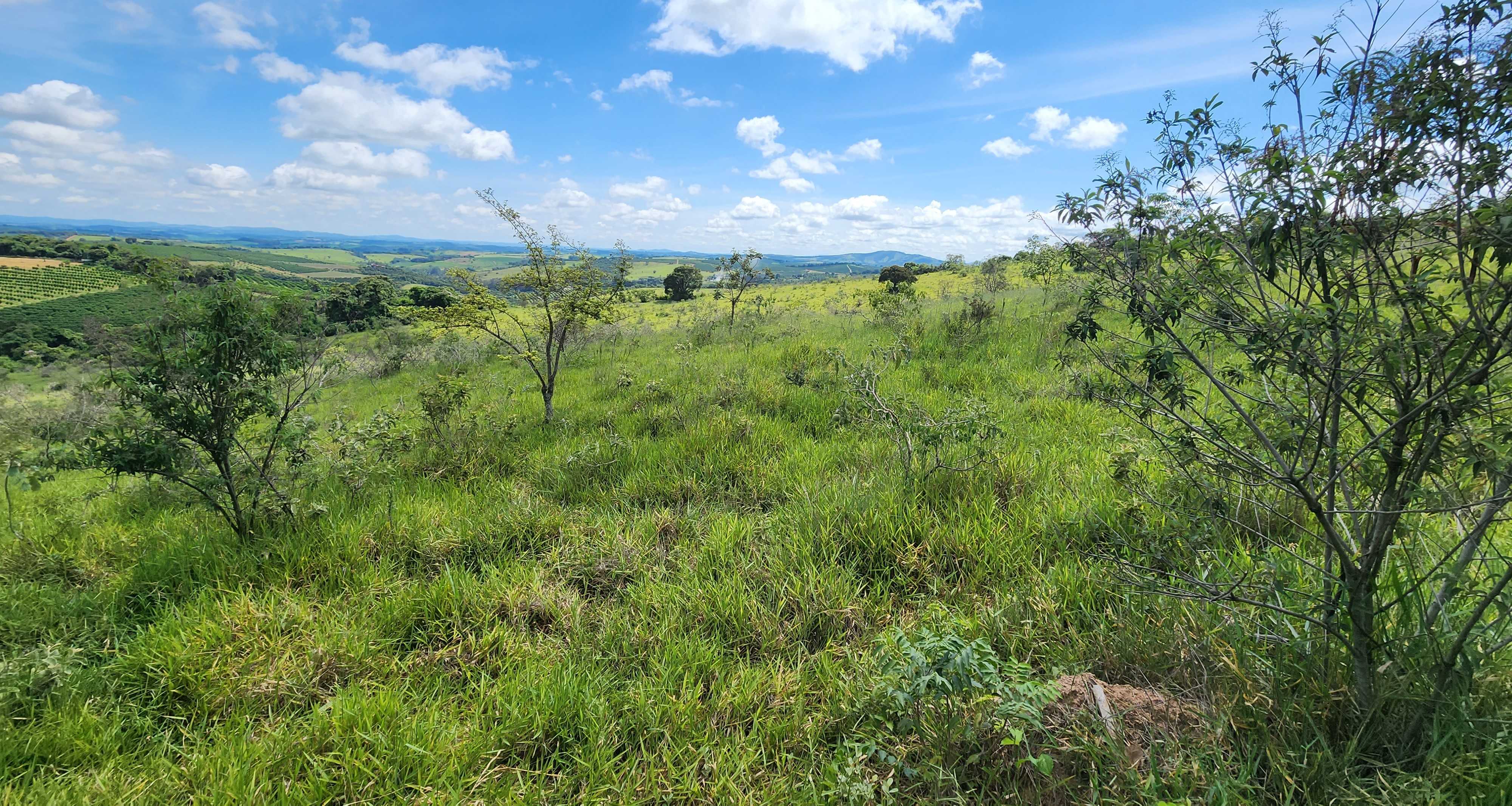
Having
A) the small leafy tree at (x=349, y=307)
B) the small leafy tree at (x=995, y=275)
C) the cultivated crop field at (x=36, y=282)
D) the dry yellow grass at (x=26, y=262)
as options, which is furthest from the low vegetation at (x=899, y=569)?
the dry yellow grass at (x=26, y=262)

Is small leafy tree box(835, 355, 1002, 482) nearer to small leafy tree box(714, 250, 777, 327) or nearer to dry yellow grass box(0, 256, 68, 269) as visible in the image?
small leafy tree box(714, 250, 777, 327)

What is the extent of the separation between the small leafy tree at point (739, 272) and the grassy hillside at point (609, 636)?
13997 millimetres

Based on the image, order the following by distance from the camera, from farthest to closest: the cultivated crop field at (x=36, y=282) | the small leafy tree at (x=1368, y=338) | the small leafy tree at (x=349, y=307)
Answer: the cultivated crop field at (x=36, y=282) < the small leafy tree at (x=349, y=307) < the small leafy tree at (x=1368, y=338)

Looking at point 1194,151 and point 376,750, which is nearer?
point 1194,151

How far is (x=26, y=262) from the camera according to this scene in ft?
193

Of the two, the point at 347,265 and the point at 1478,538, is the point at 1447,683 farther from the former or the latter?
the point at 347,265

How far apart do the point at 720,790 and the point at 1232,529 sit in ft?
11.5

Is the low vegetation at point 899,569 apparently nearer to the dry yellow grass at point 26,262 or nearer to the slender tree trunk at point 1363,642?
the slender tree trunk at point 1363,642

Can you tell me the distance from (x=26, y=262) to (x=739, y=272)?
88.0 metres

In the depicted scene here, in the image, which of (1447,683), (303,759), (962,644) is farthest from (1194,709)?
(303,759)

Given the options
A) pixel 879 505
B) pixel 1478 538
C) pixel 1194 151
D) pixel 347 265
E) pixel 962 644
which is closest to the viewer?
pixel 1478 538

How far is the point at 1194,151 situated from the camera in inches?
86.1

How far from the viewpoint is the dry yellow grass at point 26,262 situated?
54.3 meters

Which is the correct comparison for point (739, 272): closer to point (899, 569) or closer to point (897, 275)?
point (899, 569)
